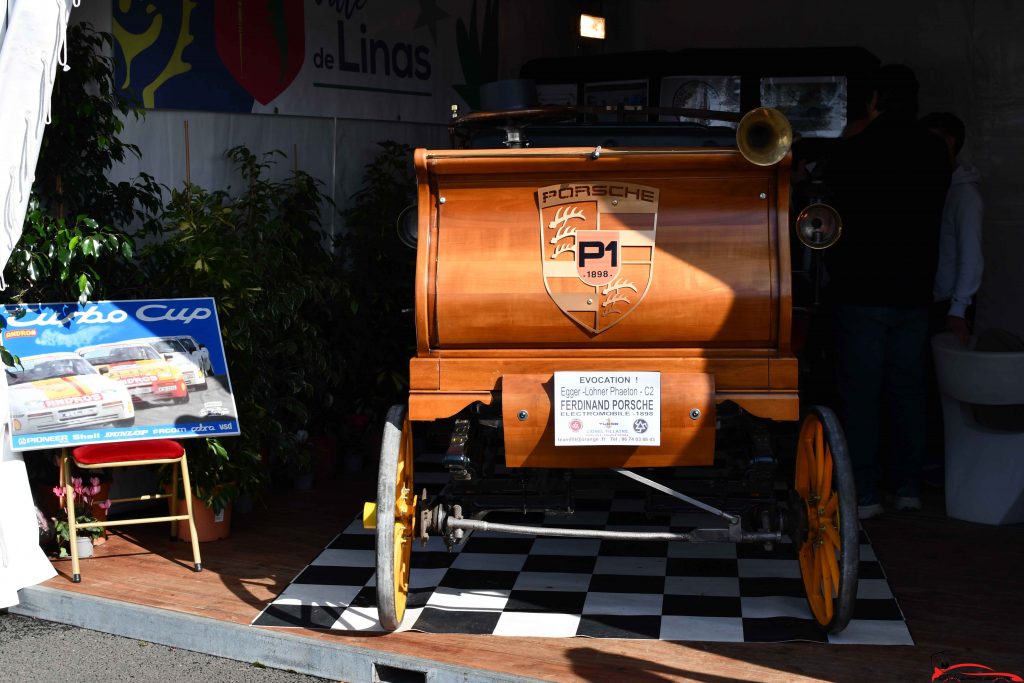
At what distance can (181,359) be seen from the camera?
568 cm

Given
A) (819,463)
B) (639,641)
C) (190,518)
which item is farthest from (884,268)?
(190,518)

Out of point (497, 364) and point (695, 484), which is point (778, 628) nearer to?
point (695, 484)

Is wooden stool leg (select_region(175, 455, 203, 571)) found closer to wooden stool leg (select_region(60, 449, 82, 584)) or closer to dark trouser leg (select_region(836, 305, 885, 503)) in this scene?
wooden stool leg (select_region(60, 449, 82, 584))

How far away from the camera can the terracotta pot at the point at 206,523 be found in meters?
5.95

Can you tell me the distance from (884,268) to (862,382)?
1.98 feet

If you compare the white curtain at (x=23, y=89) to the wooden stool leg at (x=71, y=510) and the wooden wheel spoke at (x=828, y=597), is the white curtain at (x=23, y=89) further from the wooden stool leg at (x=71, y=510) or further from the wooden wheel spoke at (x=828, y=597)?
the wooden wheel spoke at (x=828, y=597)

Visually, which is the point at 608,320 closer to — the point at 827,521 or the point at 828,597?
the point at 827,521

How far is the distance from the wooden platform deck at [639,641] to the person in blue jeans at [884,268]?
537 millimetres

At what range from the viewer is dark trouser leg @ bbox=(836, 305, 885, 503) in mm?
6215

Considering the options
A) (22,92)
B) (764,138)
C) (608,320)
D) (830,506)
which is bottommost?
(830,506)

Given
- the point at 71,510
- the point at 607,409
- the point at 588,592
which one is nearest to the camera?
the point at 607,409

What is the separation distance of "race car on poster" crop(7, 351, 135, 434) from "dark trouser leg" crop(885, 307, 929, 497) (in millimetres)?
3822

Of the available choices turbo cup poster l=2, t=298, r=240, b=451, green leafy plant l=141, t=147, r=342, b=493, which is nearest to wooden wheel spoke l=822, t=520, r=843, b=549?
turbo cup poster l=2, t=298, r=240, b=451

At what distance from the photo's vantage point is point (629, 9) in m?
10.3
